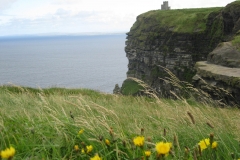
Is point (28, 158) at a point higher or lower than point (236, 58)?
higher

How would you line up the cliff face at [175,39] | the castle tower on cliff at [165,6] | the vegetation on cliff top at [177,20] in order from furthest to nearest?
the castle tower on cliff at [165,6]
the vegetation on cliff top at [177,20]
the cliff face at [175,39]

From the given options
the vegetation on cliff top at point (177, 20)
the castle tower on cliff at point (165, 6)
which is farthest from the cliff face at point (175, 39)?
the castle tower on cliff at point (165, 6)

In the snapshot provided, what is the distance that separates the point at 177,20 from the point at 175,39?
26.7 feet

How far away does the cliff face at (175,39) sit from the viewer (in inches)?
2068

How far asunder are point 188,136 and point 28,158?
2.18 metres

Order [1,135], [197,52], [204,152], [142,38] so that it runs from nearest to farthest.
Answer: [204,152] < [1,135] < [197,52] < [142,38]

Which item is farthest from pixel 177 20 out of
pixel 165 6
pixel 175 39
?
pixel 165 6

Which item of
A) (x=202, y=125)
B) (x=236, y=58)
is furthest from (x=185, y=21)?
(x=202, y=125)

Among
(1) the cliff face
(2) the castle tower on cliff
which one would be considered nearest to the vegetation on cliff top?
(1) the cliff face

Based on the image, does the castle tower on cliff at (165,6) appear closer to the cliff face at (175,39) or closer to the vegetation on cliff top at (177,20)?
the vegetation on cliff top at (177,20)

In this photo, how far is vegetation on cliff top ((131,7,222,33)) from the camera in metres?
59.5

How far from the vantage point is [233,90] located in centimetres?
1625

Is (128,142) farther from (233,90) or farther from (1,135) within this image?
(233,90)

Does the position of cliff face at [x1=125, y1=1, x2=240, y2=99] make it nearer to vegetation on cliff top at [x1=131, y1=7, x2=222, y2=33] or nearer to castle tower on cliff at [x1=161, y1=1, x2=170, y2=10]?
vegetation on cliff top at [x1=131, y1=7, x2=222, y2=33]
